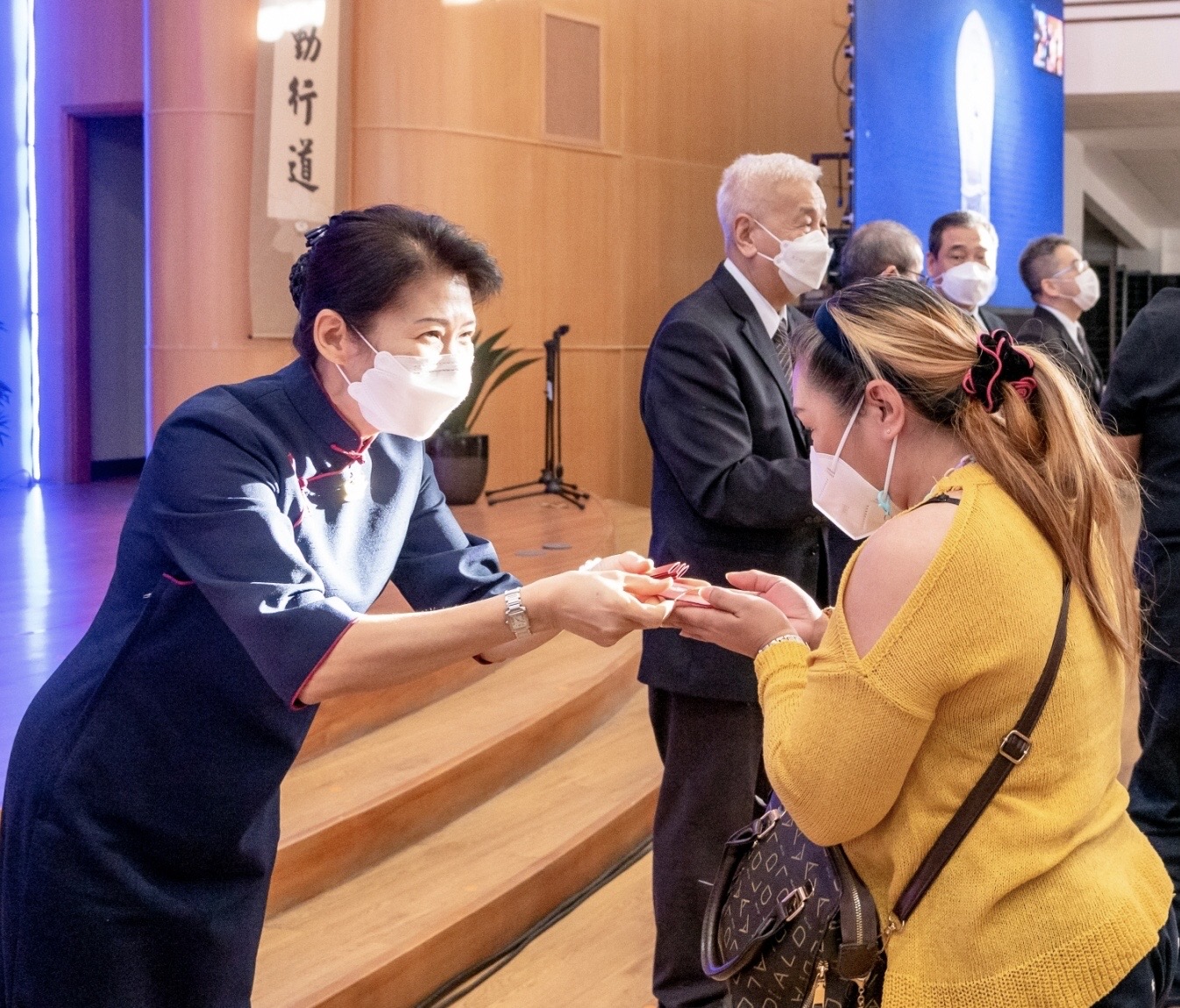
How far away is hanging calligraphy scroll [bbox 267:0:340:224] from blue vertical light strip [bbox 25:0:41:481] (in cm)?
260

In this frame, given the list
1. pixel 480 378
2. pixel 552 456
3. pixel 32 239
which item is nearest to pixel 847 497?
pixel 480 378

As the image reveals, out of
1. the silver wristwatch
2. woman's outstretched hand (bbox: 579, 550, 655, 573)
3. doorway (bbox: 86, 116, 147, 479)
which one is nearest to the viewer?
the silver wristwatch

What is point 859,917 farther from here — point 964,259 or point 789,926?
point 964,259

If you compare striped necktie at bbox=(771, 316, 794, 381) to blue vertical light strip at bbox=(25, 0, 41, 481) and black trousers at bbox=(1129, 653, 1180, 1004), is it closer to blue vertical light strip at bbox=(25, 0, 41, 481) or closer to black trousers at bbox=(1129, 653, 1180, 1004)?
black trousers at bbox=(1129, 653, 1180, 1004)

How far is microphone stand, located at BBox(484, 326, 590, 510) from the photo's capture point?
24.3 feet

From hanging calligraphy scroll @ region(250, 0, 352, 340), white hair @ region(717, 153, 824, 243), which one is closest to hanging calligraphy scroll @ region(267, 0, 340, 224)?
hanging calligraphy scroll @ region(250, 0, 352, 340)

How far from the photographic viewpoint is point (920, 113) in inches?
287

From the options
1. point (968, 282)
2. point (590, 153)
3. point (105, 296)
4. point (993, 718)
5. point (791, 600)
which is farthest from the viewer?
point (105, 296)

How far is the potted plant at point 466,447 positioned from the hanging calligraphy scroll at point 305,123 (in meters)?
1.11

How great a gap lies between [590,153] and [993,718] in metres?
7.16

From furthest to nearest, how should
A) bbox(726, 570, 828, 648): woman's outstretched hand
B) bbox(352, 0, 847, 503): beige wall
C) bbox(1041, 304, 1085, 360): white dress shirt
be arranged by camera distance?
bbox(352, 0, 847, 503): beige wall < bbox(1041, 304, 1085, 360): white dress shirt < bbox(726, 570, 828, 648): woman's outstretched hand

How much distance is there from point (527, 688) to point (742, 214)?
179 centimetres

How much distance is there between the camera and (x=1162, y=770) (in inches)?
116

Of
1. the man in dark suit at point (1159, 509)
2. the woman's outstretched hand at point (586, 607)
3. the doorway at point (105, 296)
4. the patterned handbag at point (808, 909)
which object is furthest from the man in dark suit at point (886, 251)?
the doorway at point (105, 296)
